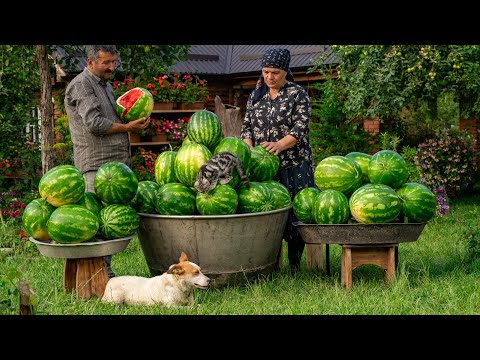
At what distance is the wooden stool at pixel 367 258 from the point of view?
5137mm

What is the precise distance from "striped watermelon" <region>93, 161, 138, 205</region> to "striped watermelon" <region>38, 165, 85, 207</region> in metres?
0.18

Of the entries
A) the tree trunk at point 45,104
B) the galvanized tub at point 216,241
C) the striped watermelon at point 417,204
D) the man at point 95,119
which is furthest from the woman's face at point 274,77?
the tree trunk at point 45,104

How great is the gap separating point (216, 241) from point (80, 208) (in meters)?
1.08

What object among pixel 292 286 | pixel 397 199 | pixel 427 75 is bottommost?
pixel 292 286

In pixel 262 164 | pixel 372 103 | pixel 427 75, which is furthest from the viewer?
pixel 372 103

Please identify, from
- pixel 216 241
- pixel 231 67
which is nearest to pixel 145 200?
pixel 216 241

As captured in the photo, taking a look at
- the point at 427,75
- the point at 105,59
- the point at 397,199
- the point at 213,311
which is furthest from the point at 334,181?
the point at 427,75

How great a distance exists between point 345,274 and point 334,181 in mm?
786

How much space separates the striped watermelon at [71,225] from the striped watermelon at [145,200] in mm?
511

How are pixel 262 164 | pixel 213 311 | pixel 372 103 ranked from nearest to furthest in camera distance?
pixel 213 311 < pixel 262 164 < pixel 372 103

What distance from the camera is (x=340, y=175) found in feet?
17.4

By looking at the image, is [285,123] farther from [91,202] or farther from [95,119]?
[91,202]

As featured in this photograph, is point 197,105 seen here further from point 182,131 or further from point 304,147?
point 304,147

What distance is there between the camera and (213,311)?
178 inches
